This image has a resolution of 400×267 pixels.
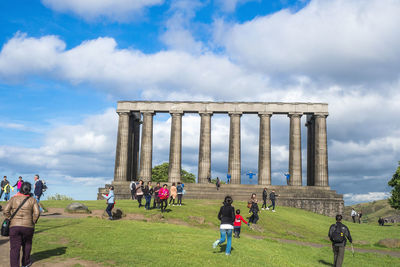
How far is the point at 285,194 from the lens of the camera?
55156mm

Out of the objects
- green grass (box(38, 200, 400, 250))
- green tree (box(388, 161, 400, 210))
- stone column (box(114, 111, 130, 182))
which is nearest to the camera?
green grass (box(38, 200, 400, 250))

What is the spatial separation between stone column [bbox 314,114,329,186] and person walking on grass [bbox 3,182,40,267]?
53.6 meters

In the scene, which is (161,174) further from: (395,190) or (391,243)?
(391,243)

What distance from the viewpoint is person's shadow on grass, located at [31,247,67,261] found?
15135mm

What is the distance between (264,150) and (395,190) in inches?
1007

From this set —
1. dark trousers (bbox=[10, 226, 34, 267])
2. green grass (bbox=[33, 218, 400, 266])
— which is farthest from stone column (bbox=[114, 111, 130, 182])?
dark trousers (bbox=[10, 226, 34, 267])

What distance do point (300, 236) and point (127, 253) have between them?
1825 cm

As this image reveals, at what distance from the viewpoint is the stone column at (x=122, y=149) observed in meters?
62.8

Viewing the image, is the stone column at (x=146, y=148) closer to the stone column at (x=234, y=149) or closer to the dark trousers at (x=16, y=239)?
the stone column at (x=234, y=149)

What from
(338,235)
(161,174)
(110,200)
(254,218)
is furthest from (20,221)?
(161,174)

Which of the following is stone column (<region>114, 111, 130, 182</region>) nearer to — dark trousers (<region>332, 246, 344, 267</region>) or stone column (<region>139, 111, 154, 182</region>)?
stone column (<region>139, 111, 154, 182</region>)

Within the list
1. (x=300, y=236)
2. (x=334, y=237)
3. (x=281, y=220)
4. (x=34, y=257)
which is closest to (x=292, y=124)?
(x=281, y=220)

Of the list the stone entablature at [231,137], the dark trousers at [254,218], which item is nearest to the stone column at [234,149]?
the stone entablature at [231,137]

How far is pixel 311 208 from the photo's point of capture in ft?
175
